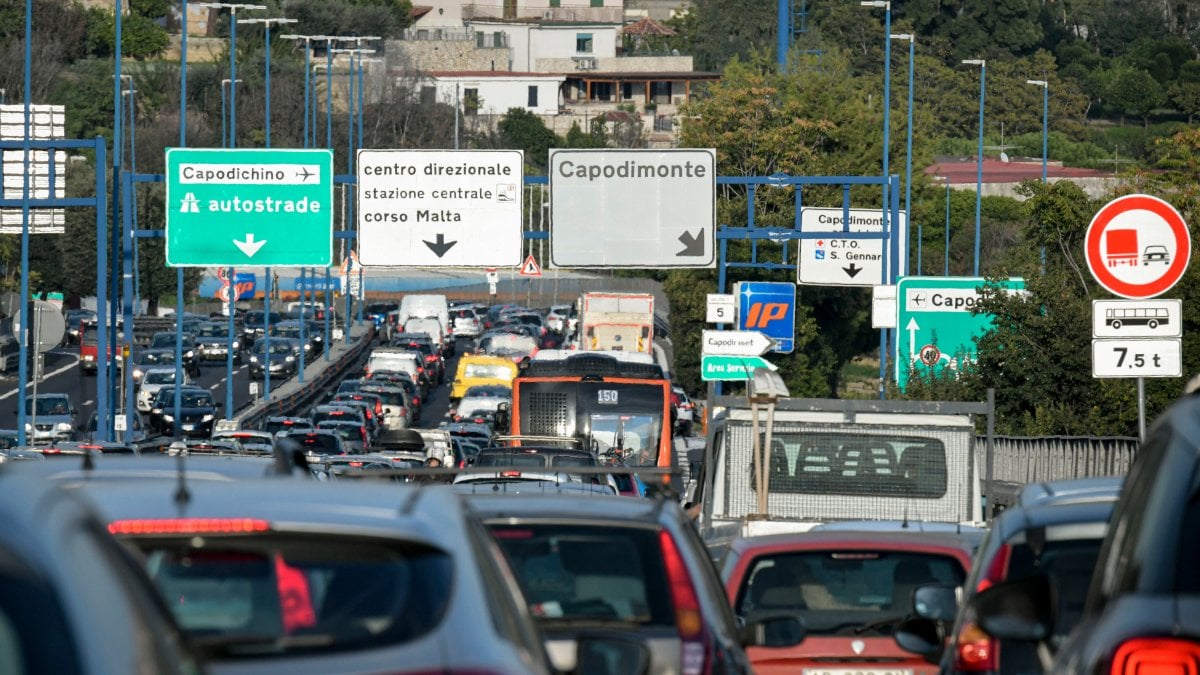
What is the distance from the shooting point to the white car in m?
57.5

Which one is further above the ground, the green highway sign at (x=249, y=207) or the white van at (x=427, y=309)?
the green highway sign at (x=249, y=207)

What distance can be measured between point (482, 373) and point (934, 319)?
25643 millimetres

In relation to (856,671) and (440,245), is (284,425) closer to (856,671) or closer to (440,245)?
(440,245)

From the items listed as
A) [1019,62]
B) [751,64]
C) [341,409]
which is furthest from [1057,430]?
[1019,62]

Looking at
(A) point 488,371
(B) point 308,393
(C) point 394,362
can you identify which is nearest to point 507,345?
(C) point 394,362

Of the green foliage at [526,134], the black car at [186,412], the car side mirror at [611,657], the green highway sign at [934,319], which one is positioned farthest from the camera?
the green foliage at [526,134]

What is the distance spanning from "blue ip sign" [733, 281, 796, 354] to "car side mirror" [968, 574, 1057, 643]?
105 ft

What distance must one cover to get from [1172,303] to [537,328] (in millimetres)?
72664

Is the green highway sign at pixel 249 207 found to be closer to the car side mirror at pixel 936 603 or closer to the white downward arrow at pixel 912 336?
the white downward arrow at pixel 912 336

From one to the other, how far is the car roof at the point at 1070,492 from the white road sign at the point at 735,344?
2356 cm

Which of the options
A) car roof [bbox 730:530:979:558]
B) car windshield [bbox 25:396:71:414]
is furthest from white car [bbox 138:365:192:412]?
car roof [bbox 730:530:979:558]

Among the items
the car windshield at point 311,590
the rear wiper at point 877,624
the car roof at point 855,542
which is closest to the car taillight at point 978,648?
the rear wiper at point 877,624

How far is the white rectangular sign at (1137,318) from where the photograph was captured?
16109 mm

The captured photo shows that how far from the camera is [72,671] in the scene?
3.81 metres
